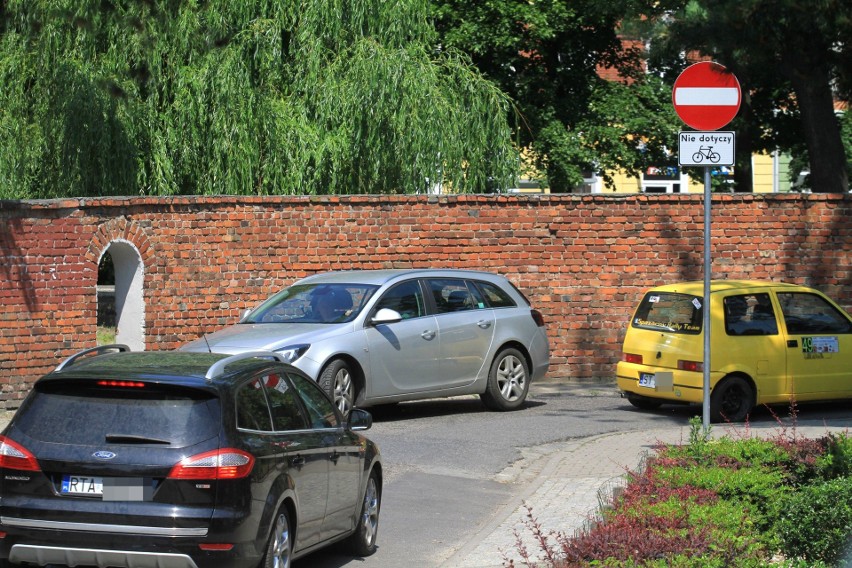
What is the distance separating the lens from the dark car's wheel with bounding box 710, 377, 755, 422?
14031mm

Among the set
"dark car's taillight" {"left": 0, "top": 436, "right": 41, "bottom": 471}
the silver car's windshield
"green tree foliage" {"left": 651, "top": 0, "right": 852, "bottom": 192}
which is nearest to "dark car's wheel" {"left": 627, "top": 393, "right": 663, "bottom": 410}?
the silver car's windshield

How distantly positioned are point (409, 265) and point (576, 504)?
8.49 meters

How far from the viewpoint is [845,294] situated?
18141 mm

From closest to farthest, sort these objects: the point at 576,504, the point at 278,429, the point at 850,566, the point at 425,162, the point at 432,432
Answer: the point at 850,566 → the point at 278,429 → the point at 576,504 → the point at 432,432 → the point at 425,162

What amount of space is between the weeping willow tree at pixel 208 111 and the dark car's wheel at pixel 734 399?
286 inches

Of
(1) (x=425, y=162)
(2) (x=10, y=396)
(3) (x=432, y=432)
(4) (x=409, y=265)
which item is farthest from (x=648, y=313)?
(2) (x=10, y=396)

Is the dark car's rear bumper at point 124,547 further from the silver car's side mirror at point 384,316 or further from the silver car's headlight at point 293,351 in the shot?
the silver car's side mirror at point 384,316

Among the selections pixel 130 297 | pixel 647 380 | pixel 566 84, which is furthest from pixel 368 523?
pixel 566 84

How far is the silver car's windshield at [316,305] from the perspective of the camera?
13812mm

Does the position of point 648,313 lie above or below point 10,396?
above

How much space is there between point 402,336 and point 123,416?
7327 mm

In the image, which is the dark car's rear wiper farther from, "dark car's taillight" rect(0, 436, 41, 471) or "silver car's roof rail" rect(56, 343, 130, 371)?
"silver car's roof rail" rect(56, 343, 130, 371)

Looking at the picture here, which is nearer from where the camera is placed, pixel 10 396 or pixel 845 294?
pixel 10 396

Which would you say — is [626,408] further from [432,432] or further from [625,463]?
[625,463]
